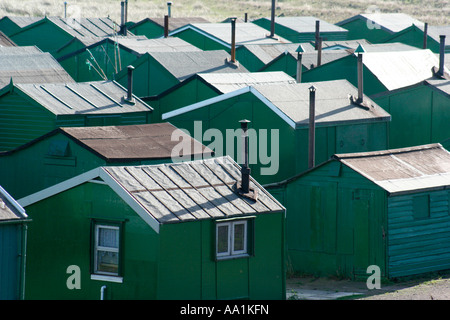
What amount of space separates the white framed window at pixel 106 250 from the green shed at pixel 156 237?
2 cm

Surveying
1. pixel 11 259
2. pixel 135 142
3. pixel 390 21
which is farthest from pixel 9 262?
pixel 390 21

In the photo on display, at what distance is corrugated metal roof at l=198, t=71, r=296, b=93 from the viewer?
31.2 meters

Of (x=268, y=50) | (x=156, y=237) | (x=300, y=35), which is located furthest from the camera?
(x=300, y=35)

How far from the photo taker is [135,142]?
2361 centimetres

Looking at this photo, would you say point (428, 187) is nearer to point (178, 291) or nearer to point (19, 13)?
point (178, 291)

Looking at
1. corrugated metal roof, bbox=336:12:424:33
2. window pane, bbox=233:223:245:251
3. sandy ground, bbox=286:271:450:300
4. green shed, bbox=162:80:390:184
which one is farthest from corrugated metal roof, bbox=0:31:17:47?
window pane, bbox=233:223:245:251

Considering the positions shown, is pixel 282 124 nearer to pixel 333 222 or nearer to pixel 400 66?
pixel 333 222

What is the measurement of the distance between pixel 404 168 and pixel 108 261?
8.64 meters

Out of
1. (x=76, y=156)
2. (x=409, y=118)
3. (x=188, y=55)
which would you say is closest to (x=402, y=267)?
(x=76, y=156)

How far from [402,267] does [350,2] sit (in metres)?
90.4

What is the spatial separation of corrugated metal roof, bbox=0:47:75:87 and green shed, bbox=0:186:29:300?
14690 millimetres

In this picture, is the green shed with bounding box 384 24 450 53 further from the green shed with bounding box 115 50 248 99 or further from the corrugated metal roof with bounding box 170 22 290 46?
the green shed with bounding box 115 50 248 99

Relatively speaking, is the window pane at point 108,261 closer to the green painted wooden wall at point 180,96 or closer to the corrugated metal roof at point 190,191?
the corrugated metal roof at point 190,191

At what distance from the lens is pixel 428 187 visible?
23047 millimetres
